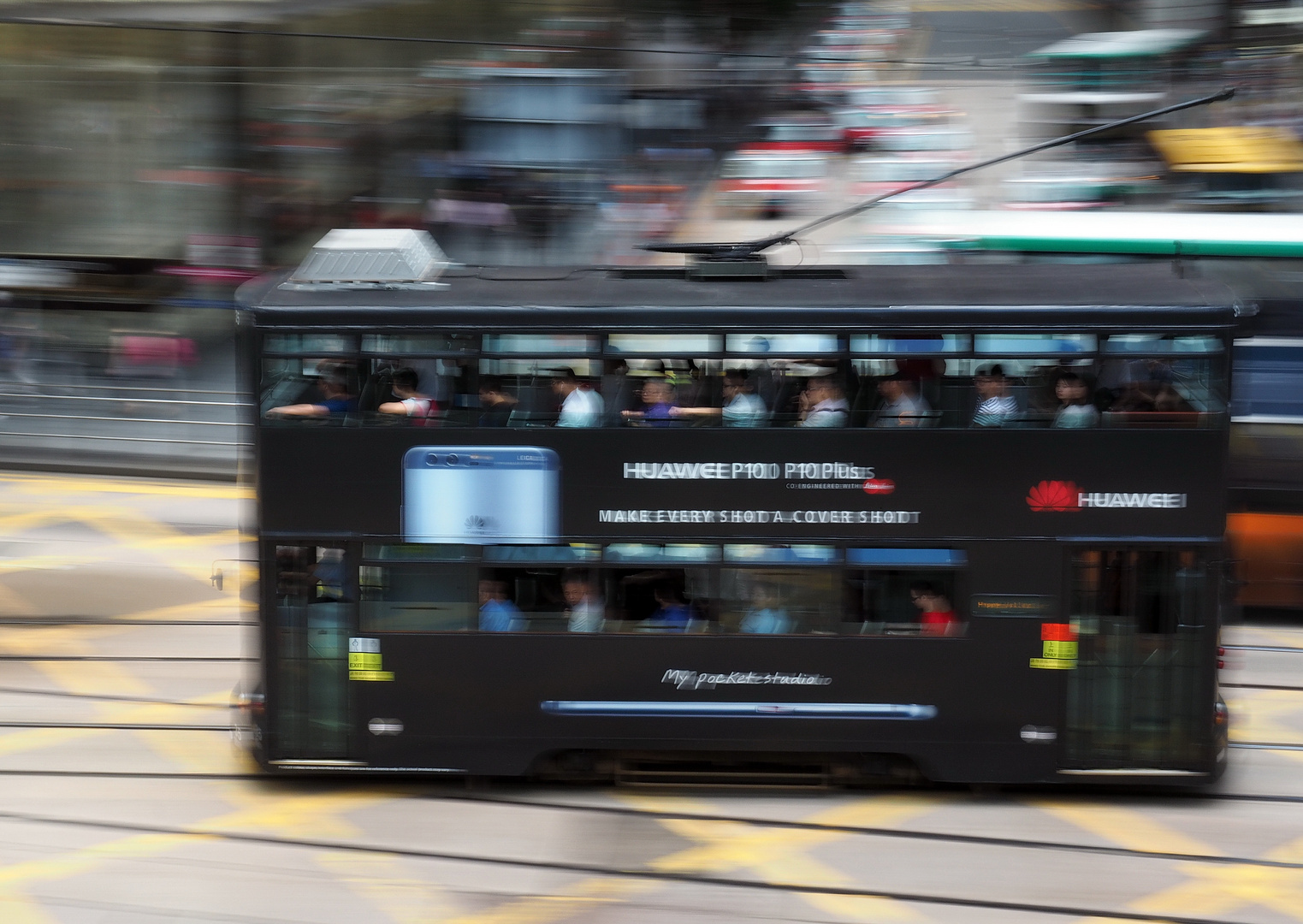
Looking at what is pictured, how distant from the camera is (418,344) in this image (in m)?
7.06

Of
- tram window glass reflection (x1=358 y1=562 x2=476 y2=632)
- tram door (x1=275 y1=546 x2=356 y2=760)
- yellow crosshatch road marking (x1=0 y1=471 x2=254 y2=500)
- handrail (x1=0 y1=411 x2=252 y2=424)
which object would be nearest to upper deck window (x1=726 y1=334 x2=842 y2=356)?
tram window glass reflection (x1=358 y1=562 x2=476 y2=632)

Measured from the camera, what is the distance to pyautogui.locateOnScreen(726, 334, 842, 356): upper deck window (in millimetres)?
7012

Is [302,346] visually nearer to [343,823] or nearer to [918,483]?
[343,823]

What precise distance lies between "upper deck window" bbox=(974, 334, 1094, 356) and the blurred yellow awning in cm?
1008

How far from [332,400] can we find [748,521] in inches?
86.5

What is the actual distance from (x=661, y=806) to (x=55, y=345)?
11.3 m

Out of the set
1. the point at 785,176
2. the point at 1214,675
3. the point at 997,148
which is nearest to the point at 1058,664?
the point at 1214,675

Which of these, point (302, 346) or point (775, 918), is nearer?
point (775, 918)

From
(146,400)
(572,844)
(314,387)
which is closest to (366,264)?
(314,387)

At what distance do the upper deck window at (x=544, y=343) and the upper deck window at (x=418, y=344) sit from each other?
107 millimetres

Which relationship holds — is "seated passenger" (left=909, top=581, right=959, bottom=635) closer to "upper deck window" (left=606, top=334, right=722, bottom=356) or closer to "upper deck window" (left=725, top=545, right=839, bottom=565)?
"upper deck window" (left=725, top=545, right=839, bottom=565)

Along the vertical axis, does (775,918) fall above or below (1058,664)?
below

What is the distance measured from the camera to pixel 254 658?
7.40 metres

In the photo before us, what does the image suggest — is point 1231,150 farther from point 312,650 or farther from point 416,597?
point 312,650
